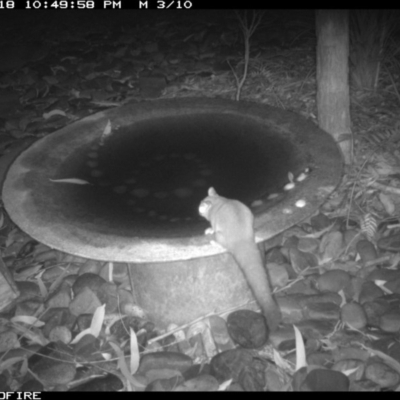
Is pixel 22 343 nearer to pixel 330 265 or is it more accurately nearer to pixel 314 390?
pixel 314 390

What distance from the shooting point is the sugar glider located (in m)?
1.69

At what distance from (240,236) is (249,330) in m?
0.51

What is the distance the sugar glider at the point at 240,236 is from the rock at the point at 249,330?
0.14m

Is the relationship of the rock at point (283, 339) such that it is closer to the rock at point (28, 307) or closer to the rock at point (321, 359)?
the rock at point (321, 359)

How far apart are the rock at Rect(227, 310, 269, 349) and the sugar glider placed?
136 mm

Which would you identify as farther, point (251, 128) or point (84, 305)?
point (251, 128)

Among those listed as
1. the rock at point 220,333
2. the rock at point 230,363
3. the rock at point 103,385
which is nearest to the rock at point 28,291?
the rock at point 103,385

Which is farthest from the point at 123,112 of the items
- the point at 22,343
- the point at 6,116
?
the point at 6,116

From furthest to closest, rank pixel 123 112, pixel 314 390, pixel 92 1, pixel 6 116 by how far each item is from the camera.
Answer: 1. pixel 6 116
2. pixel 92 1
3. pixel 123 112
4. pixel 314 390

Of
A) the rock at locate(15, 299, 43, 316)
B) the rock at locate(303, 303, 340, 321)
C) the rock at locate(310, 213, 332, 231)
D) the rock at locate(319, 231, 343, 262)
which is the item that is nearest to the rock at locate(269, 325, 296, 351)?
the rock at locate(303, 303, 340, 321)

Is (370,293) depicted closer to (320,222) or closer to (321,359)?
(321,359)

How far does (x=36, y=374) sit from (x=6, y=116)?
9.65 feet

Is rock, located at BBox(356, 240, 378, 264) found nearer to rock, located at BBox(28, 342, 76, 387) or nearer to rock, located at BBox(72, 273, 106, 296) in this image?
rock, located at BBox(72, 273, 106, 296)

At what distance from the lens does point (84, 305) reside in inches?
88.2
